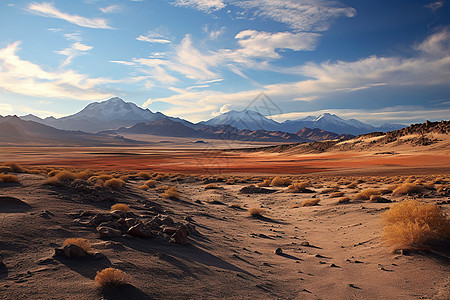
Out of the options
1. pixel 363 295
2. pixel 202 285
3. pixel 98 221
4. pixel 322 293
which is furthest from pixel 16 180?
pixel 363 295

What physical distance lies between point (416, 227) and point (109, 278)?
7533 millimetres

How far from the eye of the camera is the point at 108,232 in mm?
6609

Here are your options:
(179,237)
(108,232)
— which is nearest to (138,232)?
(108,232)

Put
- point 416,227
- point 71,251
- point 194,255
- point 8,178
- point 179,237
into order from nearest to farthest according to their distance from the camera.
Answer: point 71,251 < point 194,255 < point 416,227 < point 179,237 < point 8,178

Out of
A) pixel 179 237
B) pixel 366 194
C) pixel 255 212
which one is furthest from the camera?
pixel 366 194

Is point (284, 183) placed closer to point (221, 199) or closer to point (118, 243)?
point (221, 199)

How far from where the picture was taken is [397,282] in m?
5.88

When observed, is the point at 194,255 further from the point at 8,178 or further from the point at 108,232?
the point at 8,178

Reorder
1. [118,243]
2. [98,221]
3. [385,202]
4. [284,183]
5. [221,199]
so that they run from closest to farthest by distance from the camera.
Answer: [118,243]
[98,221]
[385,202]
[221,199]
[284,183]

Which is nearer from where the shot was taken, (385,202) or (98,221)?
(98,221)

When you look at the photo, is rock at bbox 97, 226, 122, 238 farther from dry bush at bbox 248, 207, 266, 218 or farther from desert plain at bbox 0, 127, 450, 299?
dry bush at bbox 248, 207, 266, 218

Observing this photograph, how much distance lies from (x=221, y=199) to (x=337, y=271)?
1248cm

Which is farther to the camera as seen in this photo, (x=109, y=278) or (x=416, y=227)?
(x=416, y=227)

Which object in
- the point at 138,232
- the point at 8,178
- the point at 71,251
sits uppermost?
the point at 8,178
